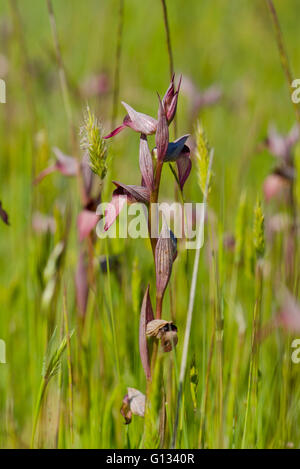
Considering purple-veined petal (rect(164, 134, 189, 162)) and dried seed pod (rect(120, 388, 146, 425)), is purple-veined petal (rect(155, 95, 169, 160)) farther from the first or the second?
dried seed pod (rect(120, 388, 146, 425))

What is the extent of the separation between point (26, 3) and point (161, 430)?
391 centimetres

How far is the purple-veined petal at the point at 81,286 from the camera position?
1010 mm

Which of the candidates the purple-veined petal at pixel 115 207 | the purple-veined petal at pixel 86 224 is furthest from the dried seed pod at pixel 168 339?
the purple-veined petal at pixel 86 224

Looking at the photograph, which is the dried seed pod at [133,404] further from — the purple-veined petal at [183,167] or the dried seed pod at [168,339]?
the purple-veined petal at [183,167]

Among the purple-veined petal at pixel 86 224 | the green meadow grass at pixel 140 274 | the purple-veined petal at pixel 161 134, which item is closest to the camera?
the purple-veined petal at pixel 161 134

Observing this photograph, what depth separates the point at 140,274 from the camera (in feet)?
3.27

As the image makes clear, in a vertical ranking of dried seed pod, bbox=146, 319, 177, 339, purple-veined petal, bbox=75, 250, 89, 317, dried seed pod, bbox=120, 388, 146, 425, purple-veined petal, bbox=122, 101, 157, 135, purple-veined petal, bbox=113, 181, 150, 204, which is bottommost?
dried seed pod, bbox=120, 388, 146, 425

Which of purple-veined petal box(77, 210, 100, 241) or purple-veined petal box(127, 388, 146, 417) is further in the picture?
purple-veined petal box(77, 210, 100, 241)

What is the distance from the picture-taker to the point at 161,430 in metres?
0.65

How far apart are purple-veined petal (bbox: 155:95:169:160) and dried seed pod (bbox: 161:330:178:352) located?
7.4 inches

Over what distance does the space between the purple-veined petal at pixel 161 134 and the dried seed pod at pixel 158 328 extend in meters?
0.17

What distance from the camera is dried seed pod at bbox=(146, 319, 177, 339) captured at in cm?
60

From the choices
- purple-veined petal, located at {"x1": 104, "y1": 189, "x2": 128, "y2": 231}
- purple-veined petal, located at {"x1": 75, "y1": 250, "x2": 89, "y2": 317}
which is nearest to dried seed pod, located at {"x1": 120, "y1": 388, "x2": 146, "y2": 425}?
purple-veined petal, located at {"x1": 104, "y1": 189, "x2": 128, "y2": 231}
